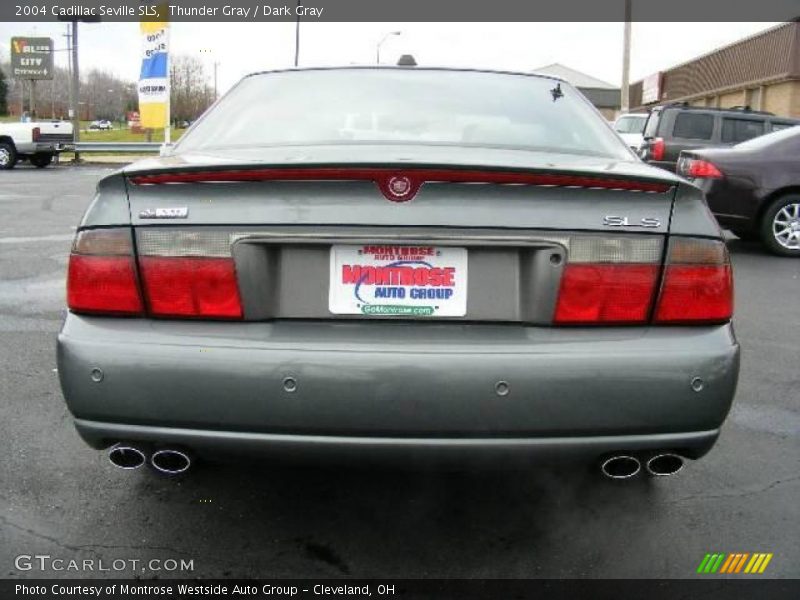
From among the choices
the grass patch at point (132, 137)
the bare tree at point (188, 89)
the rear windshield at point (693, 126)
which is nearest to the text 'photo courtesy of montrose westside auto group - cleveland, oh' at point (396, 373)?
the rear windshield at point (693, 126)

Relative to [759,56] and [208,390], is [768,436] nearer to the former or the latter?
[208,390]

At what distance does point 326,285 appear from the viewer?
2.20m

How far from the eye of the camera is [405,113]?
3127 millimetres

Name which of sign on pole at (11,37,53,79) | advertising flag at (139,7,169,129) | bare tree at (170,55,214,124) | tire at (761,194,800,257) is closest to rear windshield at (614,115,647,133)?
tire at (761,194,800,257)

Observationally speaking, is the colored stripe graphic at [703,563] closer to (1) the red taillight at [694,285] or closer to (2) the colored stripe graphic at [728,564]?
(2) the colored stripe graphic at [728,564]

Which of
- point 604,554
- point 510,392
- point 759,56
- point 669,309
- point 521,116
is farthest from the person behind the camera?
point 759,56

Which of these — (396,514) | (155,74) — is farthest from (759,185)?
(155,74)

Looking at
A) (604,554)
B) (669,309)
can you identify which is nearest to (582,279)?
(669,309)

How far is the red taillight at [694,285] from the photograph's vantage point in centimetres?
226

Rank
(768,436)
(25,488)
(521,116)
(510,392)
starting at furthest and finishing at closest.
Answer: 1. (768,436)
2. (521,116)
3. (25,488)
4. (510,392)

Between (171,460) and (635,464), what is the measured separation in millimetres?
1328

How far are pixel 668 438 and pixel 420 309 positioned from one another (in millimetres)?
777

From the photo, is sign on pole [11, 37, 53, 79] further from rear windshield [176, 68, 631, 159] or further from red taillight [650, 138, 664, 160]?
rear windshield [176, 68, 631, 159]

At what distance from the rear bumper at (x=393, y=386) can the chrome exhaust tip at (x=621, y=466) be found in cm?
9
